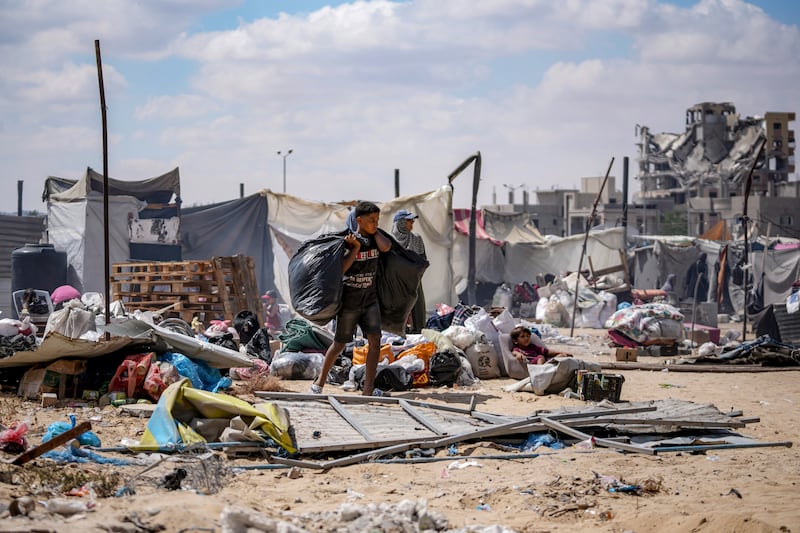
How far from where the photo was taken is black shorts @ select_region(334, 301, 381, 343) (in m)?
7.73

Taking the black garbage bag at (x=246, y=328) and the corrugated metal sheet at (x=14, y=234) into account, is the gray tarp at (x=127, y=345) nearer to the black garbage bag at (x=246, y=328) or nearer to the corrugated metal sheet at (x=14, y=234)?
the black garbage bag at (x=246, y=328)

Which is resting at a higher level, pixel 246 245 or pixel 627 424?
pixel 246 245

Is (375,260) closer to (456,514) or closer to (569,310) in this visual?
(456,514)

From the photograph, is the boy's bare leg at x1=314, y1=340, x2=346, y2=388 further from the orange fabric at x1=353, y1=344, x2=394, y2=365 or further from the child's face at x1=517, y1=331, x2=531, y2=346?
the child's face at x1=517, y1=331, x2=531, y2=346

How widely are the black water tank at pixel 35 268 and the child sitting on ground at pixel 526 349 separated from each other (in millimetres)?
8365

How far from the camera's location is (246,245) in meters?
18.3

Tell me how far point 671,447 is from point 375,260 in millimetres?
3035

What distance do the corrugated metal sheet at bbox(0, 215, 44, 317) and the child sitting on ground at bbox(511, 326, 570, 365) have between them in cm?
1017

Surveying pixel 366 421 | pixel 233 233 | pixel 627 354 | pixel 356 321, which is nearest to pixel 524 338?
pixel 356 321

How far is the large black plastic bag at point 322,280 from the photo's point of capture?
7578mm

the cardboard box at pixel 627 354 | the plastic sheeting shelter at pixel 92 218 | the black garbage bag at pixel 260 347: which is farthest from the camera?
the plastic sheeting shelter at pixel 92 218

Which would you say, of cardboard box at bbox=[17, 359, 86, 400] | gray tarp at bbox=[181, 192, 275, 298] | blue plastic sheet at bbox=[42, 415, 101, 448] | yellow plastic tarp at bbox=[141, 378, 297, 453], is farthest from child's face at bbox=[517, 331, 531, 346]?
gray tarp at bbox=[181, 192, 275, 298]

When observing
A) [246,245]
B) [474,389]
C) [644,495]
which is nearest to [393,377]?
[474,389]

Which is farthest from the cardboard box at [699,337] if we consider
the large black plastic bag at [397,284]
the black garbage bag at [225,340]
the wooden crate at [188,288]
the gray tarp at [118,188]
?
the gray tarp at [118,188]
